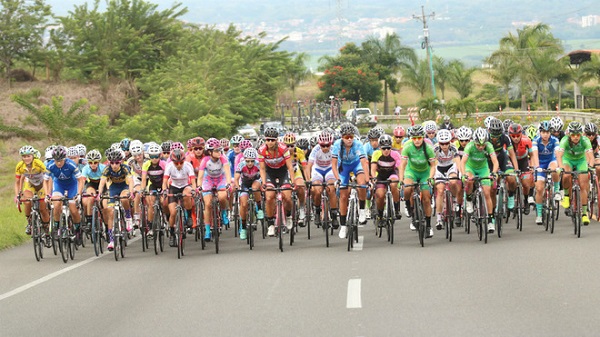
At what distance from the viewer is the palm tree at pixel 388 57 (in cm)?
10169

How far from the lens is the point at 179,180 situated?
18141mm

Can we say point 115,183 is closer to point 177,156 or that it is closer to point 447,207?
point 177,156

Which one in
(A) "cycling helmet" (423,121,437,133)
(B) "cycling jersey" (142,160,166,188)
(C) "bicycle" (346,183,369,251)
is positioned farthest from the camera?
(A) "cycling helmet" (423,121,437,133)

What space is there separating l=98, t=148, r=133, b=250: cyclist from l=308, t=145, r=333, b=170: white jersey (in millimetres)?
3171

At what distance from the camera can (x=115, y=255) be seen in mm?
17344

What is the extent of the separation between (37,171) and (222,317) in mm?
8766

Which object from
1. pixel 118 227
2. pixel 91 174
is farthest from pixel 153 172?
pixel 118 227

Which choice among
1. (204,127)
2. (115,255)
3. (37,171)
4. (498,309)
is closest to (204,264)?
(115,255)

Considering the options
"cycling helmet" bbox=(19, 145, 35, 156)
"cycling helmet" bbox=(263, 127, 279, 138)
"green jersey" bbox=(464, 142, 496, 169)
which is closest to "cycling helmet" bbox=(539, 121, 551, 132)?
"green jersey" bbox=(464, 142, 496, 169)

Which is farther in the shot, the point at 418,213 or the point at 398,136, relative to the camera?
the point at 398,136

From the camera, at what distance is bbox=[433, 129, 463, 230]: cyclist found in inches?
700

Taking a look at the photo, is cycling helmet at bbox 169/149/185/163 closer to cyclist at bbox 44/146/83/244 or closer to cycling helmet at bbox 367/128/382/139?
cyclist at bbox 44/146/83/244

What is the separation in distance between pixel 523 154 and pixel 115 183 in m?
7.70

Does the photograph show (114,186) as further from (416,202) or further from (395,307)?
(395,307)
